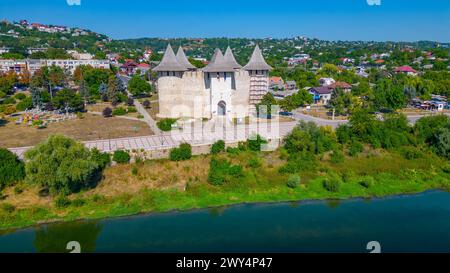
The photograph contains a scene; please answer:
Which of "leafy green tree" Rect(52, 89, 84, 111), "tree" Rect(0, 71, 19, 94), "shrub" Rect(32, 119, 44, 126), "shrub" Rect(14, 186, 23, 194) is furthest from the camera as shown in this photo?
"tree" Rect(0, 71, 19, 94)

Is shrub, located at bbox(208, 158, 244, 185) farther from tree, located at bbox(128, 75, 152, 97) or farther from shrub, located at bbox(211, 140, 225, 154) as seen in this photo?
tree, located at bbox(128, 75, 152, 97)

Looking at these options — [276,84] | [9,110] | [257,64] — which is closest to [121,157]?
[257,64]

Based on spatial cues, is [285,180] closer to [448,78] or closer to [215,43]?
[448,78]

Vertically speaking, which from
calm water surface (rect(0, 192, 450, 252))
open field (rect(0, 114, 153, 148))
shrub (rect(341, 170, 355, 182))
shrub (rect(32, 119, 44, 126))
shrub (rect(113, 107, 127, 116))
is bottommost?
calm water surface (rect(0, 192, 450, 252))

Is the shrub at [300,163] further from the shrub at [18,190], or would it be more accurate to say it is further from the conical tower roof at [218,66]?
the shrub at [18,190]

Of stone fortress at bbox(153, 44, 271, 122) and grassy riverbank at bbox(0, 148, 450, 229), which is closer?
grassy riverbank at bbox(0, 148, 450, 229)

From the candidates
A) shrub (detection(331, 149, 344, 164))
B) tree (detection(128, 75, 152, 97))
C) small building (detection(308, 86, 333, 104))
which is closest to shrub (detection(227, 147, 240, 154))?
shrub (detection(331, 149, 344, 164))

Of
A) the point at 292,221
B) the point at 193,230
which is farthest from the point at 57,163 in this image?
the point at 292,221
